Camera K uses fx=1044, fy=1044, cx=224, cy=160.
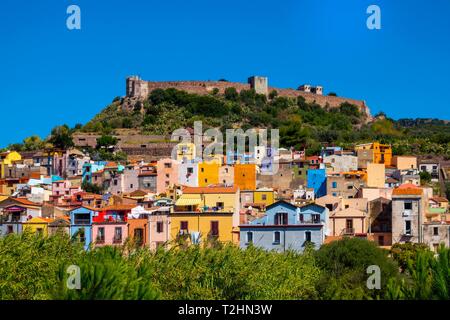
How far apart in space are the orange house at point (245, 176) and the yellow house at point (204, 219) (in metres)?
14.7

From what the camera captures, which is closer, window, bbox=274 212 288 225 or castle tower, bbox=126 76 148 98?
window, bbox=274 212 288 225

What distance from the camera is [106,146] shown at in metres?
94.9

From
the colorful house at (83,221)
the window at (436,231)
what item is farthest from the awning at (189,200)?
the window at (436,231)

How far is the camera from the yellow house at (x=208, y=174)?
225 feet

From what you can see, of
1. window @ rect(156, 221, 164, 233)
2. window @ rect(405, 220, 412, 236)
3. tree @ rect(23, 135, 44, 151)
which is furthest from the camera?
tree @ rect(23, 135, 44, 151)

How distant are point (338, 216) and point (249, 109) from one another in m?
65.8

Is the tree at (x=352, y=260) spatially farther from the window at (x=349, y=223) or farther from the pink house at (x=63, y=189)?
the pink house at (x=63, y=189)

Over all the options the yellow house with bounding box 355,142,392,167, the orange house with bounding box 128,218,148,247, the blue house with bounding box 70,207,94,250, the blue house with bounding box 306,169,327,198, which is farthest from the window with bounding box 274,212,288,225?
the yellow house with bounding box 355,142,392,167

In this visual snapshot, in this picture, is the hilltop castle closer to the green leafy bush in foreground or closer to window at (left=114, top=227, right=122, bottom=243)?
window at (left=114, top=227, right=122, bottom=243)

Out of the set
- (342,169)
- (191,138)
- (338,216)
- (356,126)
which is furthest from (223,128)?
(338,216)

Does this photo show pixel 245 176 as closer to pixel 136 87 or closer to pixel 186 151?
pixel 186 151

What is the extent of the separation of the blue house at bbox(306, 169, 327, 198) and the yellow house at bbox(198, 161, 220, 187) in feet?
19.7

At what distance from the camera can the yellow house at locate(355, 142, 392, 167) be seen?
79.2 metres

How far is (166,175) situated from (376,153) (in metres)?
18.6
